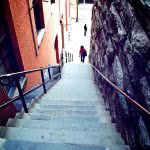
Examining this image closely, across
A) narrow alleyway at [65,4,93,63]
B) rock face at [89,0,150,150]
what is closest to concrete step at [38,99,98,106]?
rock face at [89,0,150,150]

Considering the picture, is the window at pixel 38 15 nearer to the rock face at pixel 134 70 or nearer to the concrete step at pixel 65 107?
the concrete step at pixel 65 107

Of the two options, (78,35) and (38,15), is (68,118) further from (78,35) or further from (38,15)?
(78,35)

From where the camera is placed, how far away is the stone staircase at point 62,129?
9.43ft

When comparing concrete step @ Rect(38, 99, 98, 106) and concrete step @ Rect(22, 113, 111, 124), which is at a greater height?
concrete step @ Rect(22, 113, 111, 124)

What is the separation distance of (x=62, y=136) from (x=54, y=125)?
0.46 meters

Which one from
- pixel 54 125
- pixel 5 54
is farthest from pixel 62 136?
pixel 5 54

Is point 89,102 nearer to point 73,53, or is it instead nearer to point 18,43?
point 18,43

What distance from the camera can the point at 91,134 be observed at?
3.30 m

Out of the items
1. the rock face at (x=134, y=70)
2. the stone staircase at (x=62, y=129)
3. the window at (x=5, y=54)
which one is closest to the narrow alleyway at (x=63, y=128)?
the stone staircase at (x=62, y=129)

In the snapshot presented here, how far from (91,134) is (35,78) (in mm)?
4518

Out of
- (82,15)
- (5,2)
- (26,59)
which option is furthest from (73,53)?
(5,2)

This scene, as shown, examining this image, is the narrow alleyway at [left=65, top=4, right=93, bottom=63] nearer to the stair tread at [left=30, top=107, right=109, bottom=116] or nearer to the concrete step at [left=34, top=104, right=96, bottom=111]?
the concrete step at [left=34, top=104, right=96, bottom=111]

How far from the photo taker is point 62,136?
3.22 metres

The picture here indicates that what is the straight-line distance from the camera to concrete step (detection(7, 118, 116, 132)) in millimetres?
3588
